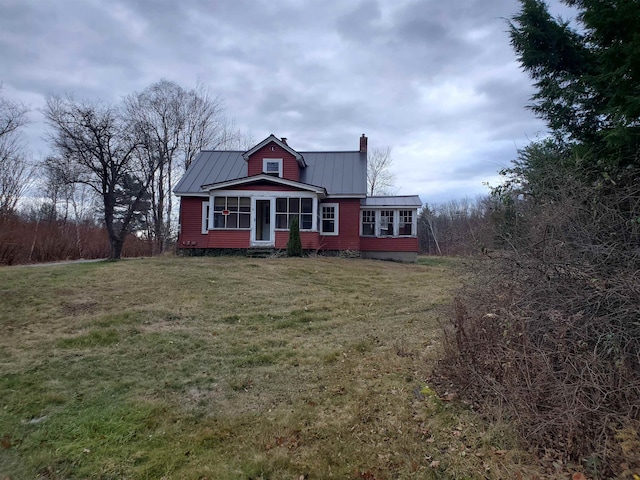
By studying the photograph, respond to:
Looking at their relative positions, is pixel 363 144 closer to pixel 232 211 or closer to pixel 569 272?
pixel 232 211

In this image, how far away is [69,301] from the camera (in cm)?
807

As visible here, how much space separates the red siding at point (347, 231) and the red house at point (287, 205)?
0.17ft

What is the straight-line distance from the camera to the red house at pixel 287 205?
55.6 ft

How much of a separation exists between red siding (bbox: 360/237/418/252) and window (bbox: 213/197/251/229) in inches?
250

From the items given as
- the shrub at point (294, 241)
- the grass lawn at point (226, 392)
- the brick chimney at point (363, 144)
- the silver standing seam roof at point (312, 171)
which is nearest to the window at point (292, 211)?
the shrub at point (294, 241)

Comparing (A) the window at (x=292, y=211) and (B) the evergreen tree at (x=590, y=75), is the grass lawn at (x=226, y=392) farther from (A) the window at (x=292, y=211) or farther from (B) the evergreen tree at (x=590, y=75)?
(A) the window at (x=292, y=211)

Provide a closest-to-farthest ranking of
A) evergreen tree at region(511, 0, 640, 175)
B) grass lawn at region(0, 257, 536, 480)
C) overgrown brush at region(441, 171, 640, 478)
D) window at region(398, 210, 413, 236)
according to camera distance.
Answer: overgrown brush at region(441, 171, 640, 478) → grass lawn at region(0, 257, 536, 480) → evergreen tree at region(511, 0, 640, 175) → window at region(398, 210, 413, 236)

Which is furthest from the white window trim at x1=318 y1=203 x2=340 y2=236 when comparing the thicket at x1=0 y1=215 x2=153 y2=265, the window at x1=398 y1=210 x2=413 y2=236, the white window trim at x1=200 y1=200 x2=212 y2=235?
the thicket at x1=0 y1=215 x2=153 y2=265

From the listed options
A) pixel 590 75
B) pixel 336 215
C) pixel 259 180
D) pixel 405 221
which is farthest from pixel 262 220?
pixel 590 75

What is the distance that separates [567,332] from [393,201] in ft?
56.4

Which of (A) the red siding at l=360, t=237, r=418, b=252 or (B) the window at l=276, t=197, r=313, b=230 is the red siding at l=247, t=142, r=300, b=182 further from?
(A) the red siding at l=360, t=237, r=418, b=252

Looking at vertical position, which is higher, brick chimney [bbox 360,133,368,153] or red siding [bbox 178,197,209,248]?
brick chimney [bbox 360,133,368,153]

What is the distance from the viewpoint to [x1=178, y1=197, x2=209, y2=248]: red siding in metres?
18.3

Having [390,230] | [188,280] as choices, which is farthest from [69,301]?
[390,230]
